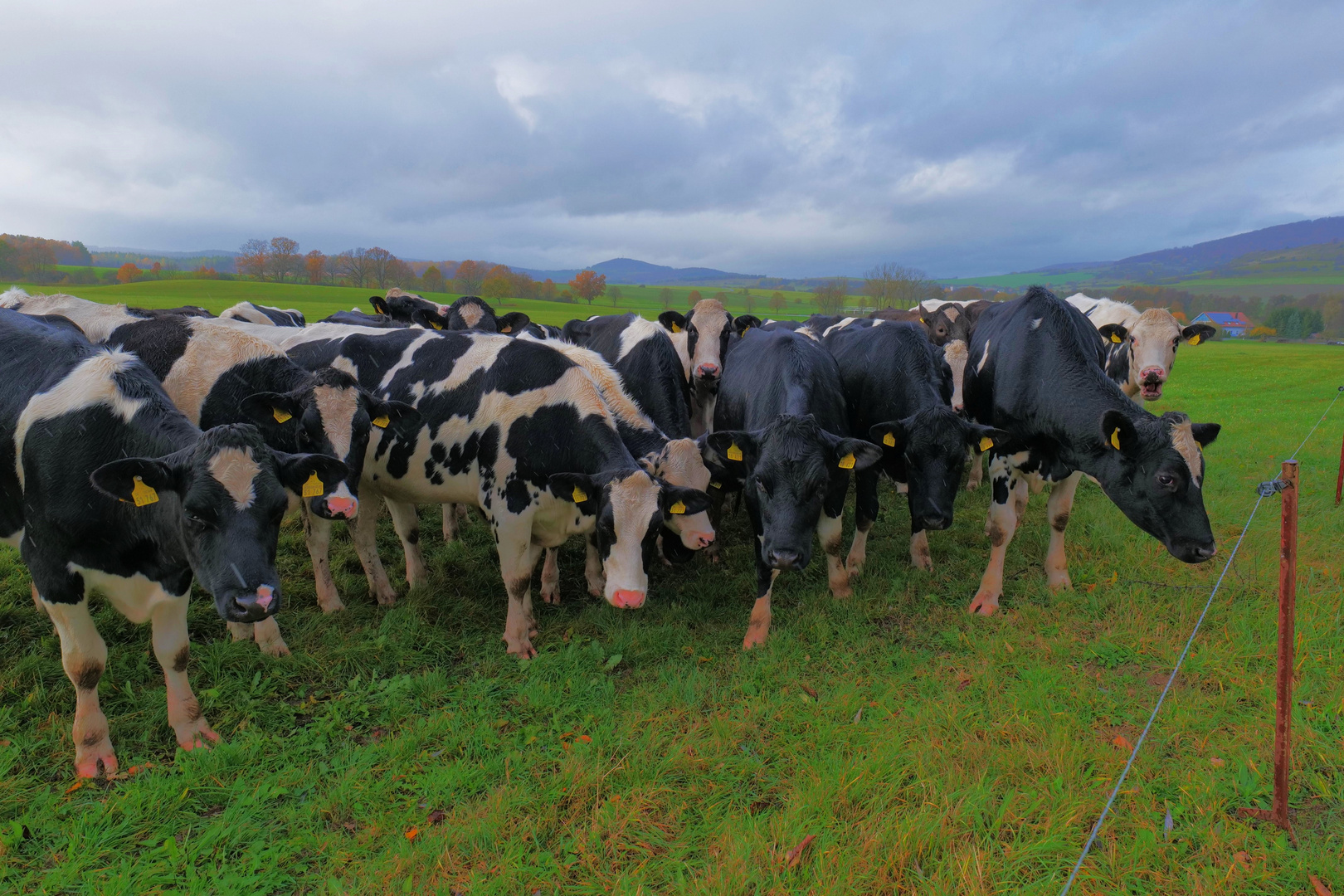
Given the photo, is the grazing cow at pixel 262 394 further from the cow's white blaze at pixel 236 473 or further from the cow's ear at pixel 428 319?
the cow's ear at pixel 428 319

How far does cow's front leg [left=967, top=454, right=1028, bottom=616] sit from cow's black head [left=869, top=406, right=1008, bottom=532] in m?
0.50

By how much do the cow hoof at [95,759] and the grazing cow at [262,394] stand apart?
4.24 feet

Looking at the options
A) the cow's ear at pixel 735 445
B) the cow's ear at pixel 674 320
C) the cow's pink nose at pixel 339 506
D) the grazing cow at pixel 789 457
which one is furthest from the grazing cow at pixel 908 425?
the cow's pink nose at pixel 339 506

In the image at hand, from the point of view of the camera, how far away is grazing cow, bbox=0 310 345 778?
12.4 feet

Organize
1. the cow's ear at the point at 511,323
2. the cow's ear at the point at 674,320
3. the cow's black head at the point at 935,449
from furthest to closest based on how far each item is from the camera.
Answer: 1. the cow's ear at the point at 511,323
2. the cow's ear at the point at 674,320
3. the cow's black head at the point at 935,449

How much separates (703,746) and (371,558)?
12.9ft

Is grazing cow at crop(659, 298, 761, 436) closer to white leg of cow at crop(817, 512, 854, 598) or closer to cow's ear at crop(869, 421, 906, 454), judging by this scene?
cow's ear at crop(869, 421, 906, 454)

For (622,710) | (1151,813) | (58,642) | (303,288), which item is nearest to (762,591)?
(622,710)

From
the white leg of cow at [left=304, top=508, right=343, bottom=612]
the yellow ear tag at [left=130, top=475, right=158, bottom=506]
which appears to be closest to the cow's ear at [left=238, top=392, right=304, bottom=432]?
the white leg of cow at [left=304, top=508, right=343, bottom=612]


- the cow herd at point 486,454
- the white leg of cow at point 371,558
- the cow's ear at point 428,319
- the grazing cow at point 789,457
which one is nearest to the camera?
the cow herd at point 486,454

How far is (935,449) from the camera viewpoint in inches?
243

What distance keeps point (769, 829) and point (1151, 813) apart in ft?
6.64

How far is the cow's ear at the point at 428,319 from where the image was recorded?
11.1m

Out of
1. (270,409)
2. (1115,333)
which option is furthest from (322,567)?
(1115,333)
